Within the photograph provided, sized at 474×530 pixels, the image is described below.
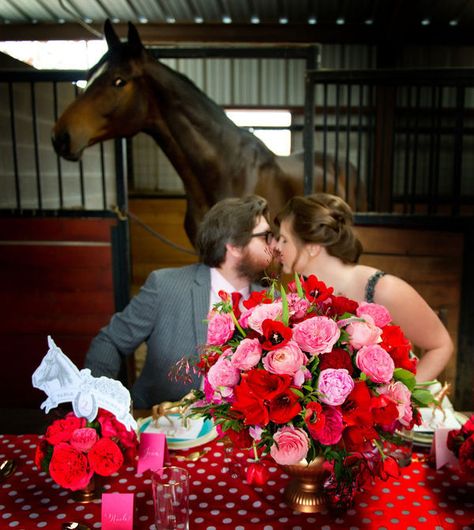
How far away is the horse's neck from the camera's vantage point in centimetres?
290

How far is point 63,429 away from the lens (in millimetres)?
1090

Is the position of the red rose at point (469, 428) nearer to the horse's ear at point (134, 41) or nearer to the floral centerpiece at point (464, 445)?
the floral centerpiece at point (464, 445)

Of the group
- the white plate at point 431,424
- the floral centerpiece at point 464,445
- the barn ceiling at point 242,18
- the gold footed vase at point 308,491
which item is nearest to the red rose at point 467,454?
the floral centerpiece at point 464,445

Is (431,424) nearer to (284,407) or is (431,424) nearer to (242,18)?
(284,407)

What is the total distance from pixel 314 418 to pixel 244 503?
310 millimetres

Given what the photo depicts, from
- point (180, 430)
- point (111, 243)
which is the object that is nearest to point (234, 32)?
point (111, 243)

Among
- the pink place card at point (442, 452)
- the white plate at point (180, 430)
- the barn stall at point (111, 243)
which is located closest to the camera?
the pink place card at point (442, 452)

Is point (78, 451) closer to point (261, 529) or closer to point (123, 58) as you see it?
point (261, 529)

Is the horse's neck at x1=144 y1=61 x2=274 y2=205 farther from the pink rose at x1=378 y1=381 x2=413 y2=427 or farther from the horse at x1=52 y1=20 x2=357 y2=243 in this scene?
the pink rose at x1=378 y1=381 x2=413 y2=427

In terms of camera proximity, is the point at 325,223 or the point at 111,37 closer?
the point at 325,223

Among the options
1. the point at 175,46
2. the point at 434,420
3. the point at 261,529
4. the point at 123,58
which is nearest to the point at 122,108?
the point at 123,58

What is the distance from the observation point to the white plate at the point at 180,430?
4.40 feet

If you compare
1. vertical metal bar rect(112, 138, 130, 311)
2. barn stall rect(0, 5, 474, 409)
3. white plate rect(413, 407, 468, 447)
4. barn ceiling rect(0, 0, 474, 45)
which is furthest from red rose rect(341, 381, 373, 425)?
barn ceiling rect(0, 0, 474, 45)

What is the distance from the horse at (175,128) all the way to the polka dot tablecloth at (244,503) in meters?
1.79
